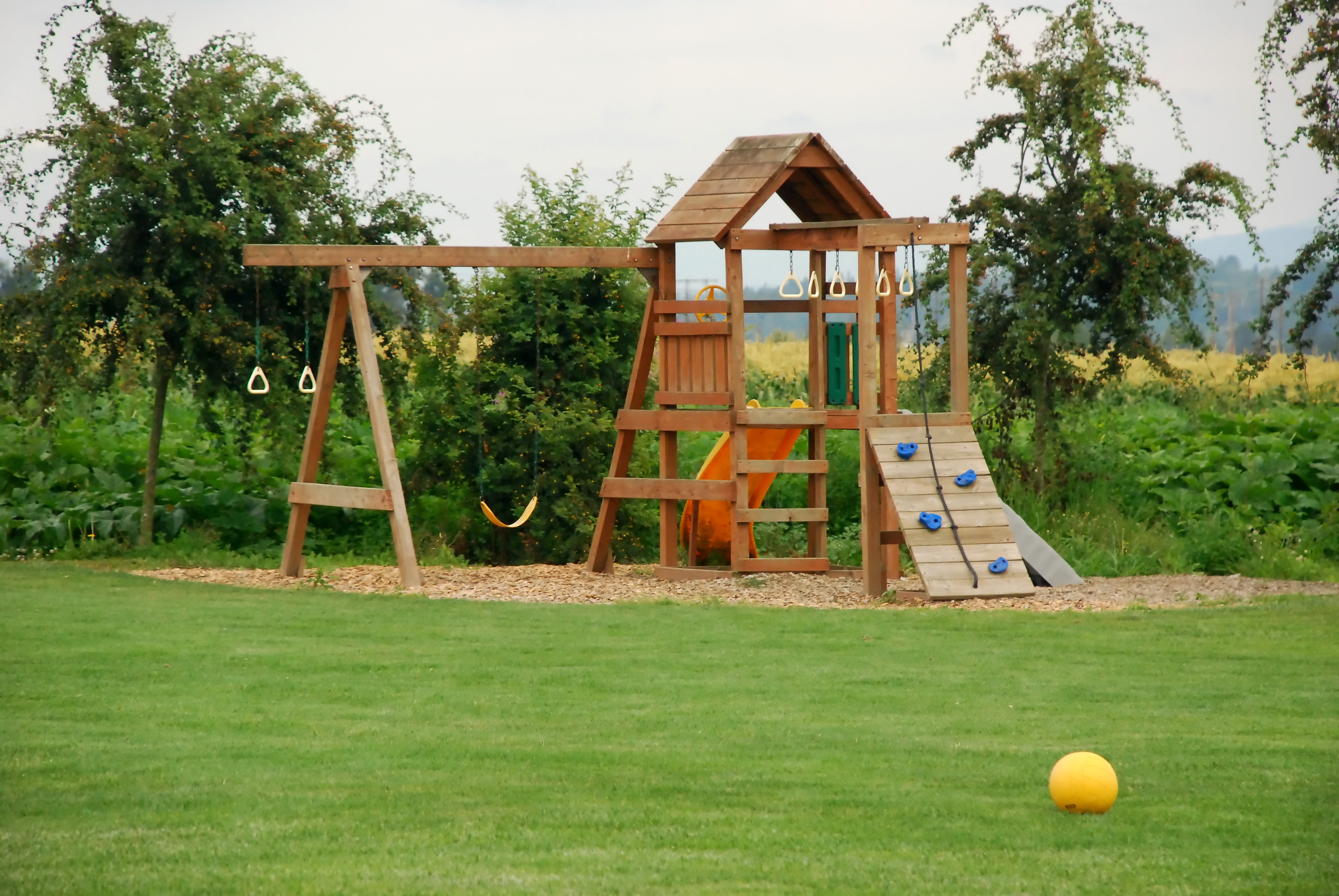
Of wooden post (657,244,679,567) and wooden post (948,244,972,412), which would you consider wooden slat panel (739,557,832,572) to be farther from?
wooden post (948,244,972,412)

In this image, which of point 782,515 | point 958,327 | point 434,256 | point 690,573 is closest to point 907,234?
point 958,327

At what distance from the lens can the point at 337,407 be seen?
55.6ft

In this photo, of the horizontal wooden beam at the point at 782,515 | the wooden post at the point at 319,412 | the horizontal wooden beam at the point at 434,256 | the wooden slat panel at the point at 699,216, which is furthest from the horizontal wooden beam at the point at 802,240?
the wooden post at the point at 319,412

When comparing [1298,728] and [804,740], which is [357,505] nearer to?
[804,740]

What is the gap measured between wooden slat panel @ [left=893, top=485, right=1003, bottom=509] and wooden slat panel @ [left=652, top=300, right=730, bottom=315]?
244cm

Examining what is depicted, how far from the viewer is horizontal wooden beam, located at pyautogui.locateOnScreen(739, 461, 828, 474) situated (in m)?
12.3

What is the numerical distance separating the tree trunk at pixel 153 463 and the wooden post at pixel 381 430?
240cm

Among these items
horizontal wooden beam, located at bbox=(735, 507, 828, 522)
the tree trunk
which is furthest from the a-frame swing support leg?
horizontal wooden beam, located at bbox=(735, 507, 828, 522)

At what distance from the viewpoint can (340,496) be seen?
1219 cm

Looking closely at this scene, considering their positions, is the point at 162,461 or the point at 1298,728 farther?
the point at 162,461

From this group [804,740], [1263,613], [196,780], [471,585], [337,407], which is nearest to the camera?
[196,780]

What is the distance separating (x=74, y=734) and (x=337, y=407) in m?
10.9

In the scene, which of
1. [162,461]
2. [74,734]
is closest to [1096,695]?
[74,734]

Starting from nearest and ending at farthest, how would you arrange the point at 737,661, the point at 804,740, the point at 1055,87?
the point at 804,740
the point at 737,661
the point at 1055,87
